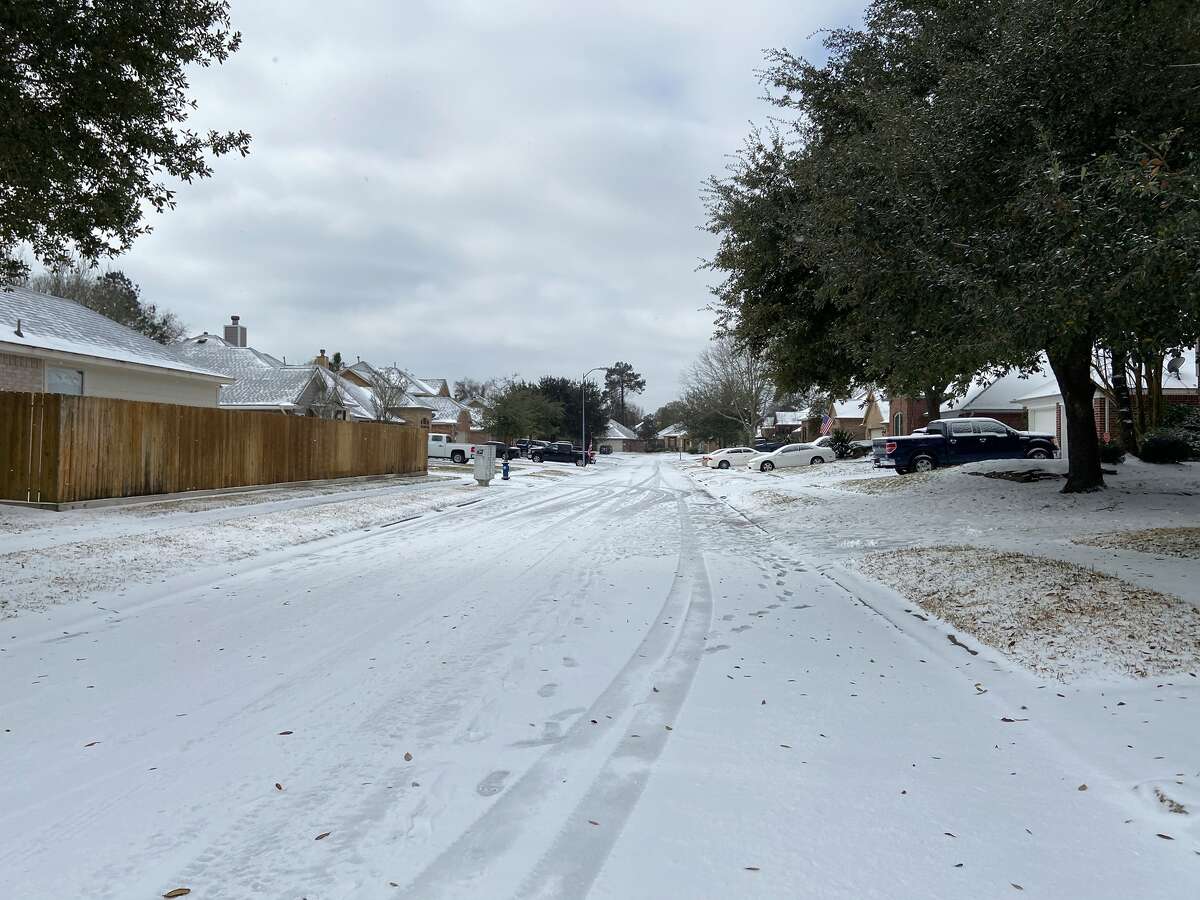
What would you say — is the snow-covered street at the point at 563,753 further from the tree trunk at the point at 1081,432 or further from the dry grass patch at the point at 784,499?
the dry grass patch at the point at 784,499

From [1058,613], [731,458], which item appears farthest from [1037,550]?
[731,458]

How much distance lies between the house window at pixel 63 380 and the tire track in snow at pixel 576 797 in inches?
793

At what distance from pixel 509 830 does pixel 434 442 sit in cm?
4169

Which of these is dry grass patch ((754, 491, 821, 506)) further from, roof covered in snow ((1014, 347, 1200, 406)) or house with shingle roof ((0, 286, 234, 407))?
house with shingle roof ((0, 286, 234, 407))

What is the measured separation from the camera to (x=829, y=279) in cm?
1151

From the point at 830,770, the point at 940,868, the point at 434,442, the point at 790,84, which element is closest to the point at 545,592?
the point at 830,770

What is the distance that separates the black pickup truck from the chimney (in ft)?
121

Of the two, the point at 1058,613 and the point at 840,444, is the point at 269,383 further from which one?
the point at 1058,613

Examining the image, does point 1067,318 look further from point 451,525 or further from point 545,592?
point 451,525

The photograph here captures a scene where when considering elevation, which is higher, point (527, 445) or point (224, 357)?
point (224, 357)

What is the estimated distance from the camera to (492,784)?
3.46 meters

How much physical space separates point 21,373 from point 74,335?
106 inches

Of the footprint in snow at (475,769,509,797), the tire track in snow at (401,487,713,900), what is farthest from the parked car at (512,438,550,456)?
the footprint in snow at (475,769,509,797)

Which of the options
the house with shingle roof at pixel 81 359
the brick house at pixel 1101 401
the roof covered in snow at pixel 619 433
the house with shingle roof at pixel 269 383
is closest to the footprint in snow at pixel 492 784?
the house with shingle roof at pixel 81 359
